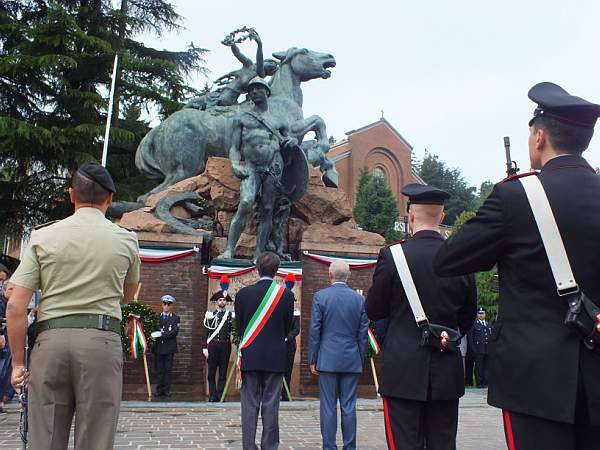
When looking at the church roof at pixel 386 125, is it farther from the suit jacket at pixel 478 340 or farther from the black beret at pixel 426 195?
the black beret at pixel 426 195

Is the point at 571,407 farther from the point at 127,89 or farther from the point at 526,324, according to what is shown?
the point at 127,89

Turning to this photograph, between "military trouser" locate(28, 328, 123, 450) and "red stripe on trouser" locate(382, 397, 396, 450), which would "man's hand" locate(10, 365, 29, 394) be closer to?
"military trouser" locate(28, 328, 123, 450)

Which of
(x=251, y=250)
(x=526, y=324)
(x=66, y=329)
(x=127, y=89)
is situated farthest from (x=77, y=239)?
(x=127, y=89)

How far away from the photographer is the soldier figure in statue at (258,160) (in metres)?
12.1

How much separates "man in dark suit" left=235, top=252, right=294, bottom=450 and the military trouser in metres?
2.46

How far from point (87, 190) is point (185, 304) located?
28.6 ft

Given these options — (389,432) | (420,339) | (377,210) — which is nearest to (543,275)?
(420,339)

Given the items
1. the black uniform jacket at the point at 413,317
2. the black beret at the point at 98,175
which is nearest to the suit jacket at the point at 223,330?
the black uniform jacket at the point at 413,317

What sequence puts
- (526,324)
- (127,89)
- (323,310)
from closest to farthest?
(526,324) → (323,310) → (127,89)

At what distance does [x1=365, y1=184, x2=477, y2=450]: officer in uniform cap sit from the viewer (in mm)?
3699

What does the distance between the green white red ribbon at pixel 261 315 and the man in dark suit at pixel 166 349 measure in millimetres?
5368

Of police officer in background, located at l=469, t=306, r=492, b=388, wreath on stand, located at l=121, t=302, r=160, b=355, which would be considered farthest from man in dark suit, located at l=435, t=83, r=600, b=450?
police officer in background, located at l=469, t=306, r=492, b=388

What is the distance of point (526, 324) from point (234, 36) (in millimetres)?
12335

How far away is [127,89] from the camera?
23.2 m
